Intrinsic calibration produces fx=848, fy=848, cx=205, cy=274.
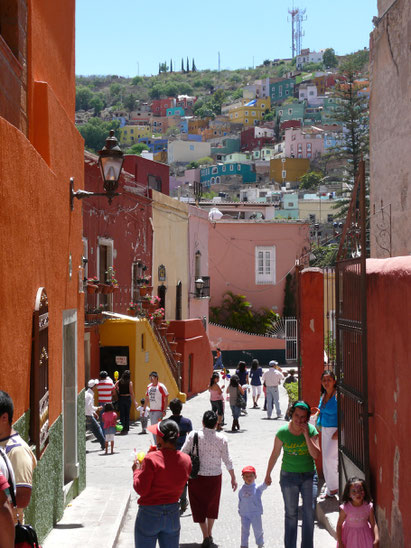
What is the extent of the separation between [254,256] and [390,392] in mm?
39422

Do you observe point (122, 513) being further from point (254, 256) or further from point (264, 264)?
point (264, 264)

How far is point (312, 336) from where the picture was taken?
1162 centimetres

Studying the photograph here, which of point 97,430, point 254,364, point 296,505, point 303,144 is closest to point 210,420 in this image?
point 296,505

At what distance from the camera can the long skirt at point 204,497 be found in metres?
8.31

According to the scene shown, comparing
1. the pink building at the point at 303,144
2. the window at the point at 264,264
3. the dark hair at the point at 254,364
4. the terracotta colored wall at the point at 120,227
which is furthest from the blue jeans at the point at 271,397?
the pink building at the point at 303,144

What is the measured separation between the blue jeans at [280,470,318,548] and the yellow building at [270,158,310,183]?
108 m

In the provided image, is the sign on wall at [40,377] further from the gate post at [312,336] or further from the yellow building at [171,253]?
the yellow building at [171,253]

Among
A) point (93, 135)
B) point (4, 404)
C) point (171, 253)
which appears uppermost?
point (93, 135)

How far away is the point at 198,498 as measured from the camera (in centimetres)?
837

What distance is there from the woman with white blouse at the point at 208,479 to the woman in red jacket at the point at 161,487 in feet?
5.53

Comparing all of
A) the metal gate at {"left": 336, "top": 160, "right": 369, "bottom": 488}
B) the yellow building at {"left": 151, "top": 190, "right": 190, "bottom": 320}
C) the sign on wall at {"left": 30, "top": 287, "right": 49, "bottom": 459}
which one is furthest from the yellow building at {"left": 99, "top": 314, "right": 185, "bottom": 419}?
the sign on wall at {"left": 30, "top": 287, "right": 49, "bottom": 459}

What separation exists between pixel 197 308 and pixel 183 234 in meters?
4.03

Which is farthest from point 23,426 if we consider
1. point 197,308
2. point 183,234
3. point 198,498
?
point 197,308

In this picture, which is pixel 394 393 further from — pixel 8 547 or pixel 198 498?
pixel 8 547
